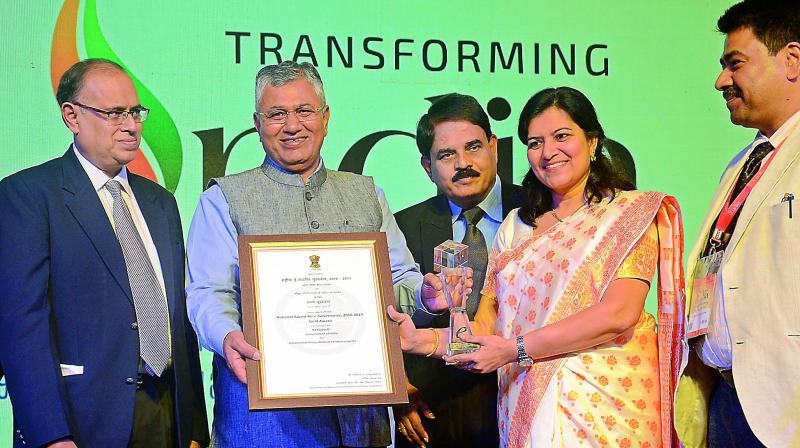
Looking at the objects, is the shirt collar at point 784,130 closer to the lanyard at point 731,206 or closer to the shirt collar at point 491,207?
the lanyard at point 731,206

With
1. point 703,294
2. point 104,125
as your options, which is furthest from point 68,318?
point 703,294

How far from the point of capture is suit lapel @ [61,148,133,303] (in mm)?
3105

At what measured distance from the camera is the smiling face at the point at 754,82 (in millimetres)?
2838

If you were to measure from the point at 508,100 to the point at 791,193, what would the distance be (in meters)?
1.41

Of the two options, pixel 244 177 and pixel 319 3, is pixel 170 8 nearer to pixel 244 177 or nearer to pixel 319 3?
pixel 319 3

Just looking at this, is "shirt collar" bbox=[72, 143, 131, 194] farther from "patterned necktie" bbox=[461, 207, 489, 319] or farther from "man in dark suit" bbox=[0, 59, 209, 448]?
"patterned necktie" bbox=[461, 207, 489, 319]

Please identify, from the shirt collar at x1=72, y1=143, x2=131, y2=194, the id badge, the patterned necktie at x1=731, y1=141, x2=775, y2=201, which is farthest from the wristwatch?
the shirt collar at x1=72, y1=143, x2=131, y2=194

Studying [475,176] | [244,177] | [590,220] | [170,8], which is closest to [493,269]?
[590,220]

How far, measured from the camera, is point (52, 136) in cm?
341

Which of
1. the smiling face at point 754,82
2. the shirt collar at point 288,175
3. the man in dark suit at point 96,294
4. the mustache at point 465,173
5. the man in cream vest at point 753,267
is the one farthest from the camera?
the mustache at point 465,173

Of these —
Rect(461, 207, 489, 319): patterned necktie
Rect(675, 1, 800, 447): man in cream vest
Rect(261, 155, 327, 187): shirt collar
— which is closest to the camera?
Rect(675, 1, 800, 447): man in cream vest

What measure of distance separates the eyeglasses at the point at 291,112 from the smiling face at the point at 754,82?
4.04 feet

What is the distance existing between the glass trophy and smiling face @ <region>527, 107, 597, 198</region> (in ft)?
1.31

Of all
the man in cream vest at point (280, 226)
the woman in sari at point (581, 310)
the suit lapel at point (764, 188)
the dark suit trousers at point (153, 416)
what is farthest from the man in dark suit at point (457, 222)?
the suit lapel at point (764, 188)
